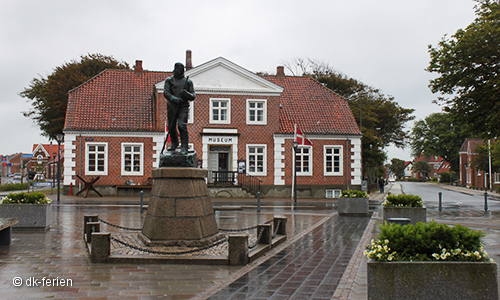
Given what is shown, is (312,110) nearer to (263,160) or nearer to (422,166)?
(263,160)

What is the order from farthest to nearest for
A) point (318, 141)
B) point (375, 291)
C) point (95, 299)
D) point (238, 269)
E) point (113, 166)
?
point (318, 141) < point (113, 166) < point (238, 269) < point (95, 299) < point (375, 291)

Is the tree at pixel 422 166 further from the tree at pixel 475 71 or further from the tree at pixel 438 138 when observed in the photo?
the tree at pixel 475 71

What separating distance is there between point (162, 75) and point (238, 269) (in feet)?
95.0

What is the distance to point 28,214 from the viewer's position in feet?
41.0

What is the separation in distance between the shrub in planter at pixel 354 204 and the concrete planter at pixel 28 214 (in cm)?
1133

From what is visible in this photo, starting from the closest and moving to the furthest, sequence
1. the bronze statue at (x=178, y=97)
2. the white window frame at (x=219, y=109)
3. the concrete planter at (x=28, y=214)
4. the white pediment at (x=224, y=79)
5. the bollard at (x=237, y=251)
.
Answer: the bollard at (x=237, y=251) < the bronze statue at (x=178, y=97) < the concrete planter at (x=28, y=214) < the white pediment at (x=224, y=79) < the white window frame at (x=219, y=109)

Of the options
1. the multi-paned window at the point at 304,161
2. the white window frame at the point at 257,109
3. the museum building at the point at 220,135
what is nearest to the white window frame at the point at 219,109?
the museum building at the point at 220,135

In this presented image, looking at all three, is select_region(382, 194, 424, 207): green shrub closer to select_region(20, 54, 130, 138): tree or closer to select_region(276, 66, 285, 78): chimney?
select_region(276, 66, 285, 78): chimney

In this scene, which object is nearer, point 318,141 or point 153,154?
point 153,154

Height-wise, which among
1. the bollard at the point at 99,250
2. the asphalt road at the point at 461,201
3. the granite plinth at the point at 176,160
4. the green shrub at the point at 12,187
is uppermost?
the granite plinth at the point at 176,160

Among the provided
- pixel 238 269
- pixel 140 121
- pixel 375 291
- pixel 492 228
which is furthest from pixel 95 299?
pixel 140 121

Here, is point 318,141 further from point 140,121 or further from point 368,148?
point 140,121

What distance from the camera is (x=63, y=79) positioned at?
3728cm

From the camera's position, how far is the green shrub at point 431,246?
464cm
